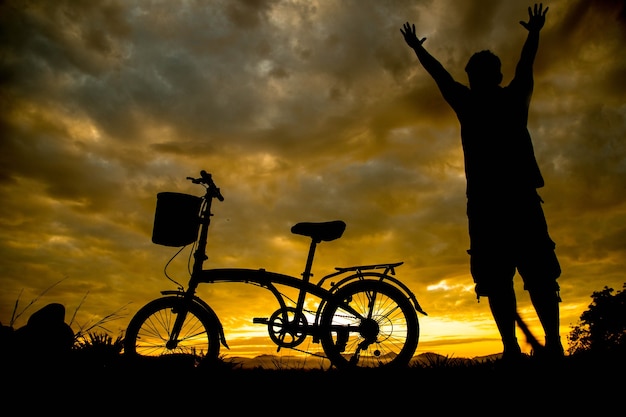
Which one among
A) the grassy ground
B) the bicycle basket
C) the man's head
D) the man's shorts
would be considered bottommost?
the grassy ground

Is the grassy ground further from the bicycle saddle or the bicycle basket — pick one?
the bicycle saddle

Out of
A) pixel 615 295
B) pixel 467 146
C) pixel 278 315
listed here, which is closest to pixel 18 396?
pixel 278 315

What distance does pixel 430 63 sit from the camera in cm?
471

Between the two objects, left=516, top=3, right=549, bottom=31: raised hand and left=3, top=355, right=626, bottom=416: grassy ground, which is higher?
left=516, top=3, right=549, bottom=31: raised hand

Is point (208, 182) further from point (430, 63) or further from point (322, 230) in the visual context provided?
point (430, 63)

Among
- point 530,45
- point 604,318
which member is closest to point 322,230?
point 530,45

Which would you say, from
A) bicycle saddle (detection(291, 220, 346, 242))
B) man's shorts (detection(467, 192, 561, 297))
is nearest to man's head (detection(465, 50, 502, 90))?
man's shorts (detection(467, 192, 561, 297))

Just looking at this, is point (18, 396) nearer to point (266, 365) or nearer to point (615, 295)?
point (266, 365)

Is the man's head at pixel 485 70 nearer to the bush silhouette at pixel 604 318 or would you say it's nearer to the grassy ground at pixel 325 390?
the grassy ground at pixel 325 390

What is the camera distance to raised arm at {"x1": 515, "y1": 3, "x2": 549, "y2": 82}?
432 centimetres

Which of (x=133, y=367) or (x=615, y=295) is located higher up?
(x=615, y=295)

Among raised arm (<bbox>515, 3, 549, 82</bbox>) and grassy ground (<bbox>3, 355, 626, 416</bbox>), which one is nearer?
grassy ground (<bbox>3, 355, 626, 416</bbox>)

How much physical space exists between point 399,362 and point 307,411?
2.98m

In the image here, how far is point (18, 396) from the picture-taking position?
9.62ft
